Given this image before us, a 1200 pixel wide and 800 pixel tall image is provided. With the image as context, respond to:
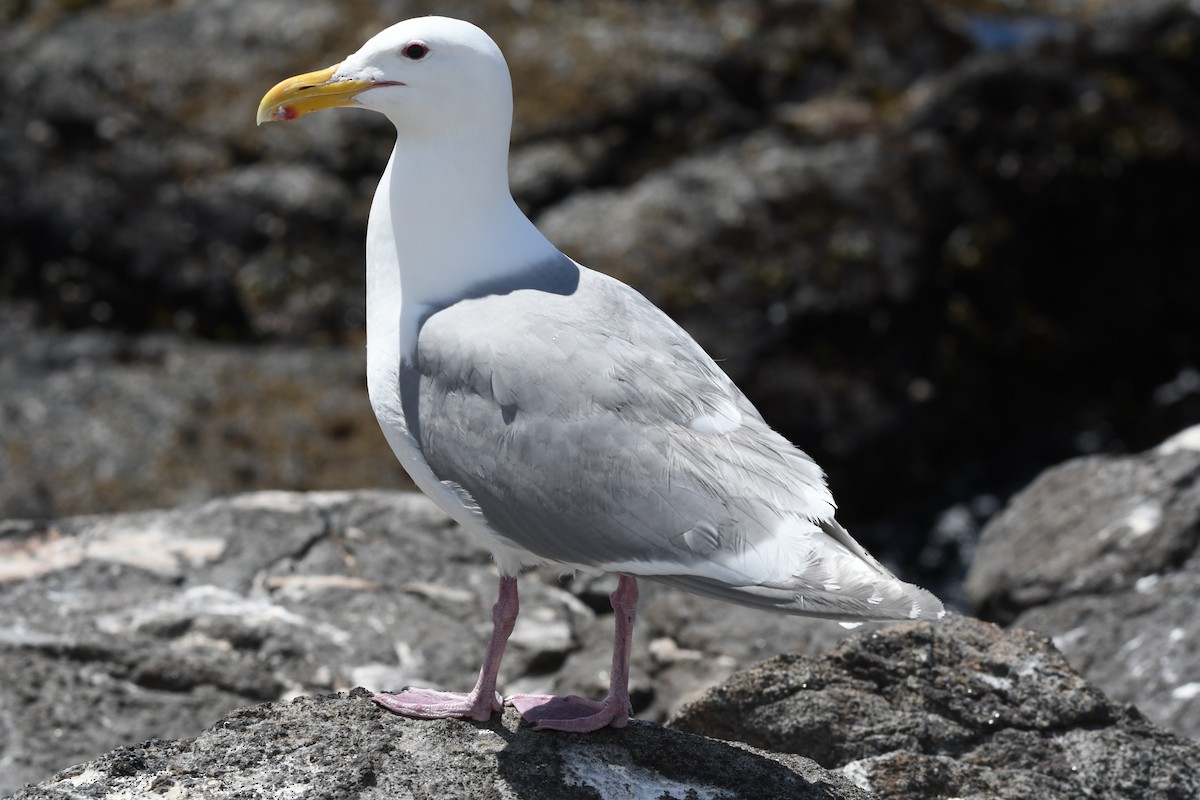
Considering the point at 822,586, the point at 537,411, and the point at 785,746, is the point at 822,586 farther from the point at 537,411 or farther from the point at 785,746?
the point at 785,746

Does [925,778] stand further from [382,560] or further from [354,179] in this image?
[354,179]

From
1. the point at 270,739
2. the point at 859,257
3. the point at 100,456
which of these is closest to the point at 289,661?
the point at 270,739

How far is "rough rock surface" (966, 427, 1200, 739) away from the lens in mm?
6621

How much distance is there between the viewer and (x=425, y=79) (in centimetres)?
534

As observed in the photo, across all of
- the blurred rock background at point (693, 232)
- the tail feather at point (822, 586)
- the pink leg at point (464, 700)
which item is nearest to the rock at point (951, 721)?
the pink leg at point (464, 700)

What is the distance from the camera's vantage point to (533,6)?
45.1ft

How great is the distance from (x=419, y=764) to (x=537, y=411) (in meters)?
1.16

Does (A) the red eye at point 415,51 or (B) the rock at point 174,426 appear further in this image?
(B) the rock at point 174,426

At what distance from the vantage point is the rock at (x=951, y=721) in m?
5.23

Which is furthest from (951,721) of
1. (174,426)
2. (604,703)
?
(174,426)

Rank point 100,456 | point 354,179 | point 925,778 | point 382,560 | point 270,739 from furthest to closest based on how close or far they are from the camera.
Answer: point 354,179 → point 100,456 → point 382,560 → point 925,778 → point 270,739

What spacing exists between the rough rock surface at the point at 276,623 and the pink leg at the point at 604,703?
4.50 ft

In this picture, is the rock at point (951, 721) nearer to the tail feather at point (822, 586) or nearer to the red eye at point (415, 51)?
the tail feather at point (822, 586)

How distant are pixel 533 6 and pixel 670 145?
214 cm
